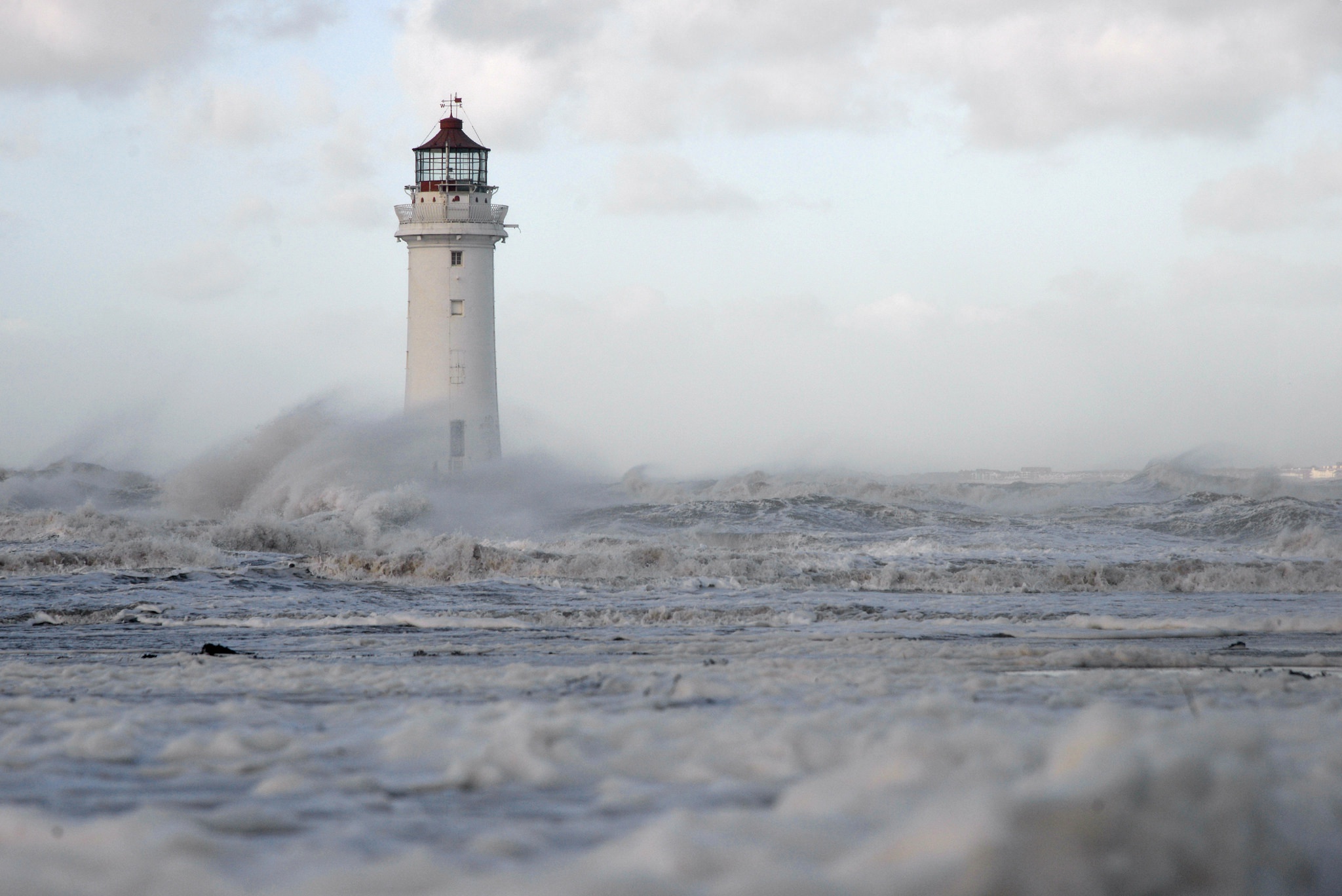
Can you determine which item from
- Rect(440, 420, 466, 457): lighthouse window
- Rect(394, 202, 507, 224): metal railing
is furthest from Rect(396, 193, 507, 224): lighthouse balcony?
Rect(440, 420, 466, 457): lighthouse window

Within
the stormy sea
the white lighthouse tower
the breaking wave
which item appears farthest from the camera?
the white lighthouse tower

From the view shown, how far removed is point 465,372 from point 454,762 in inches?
846

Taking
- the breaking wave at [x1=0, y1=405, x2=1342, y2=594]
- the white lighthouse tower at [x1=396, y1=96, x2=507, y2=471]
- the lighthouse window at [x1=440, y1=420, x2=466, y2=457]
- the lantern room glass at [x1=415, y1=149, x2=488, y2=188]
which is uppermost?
the lantern room glass at [x1=415, y1=149, x2=488, y2=188]

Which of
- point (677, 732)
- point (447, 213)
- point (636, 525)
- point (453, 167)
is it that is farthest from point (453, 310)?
point (677, 732)

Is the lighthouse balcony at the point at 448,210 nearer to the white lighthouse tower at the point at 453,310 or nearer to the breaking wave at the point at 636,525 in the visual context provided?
the white lighthouse tower at the point at 453,310

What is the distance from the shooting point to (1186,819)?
1.83 metres

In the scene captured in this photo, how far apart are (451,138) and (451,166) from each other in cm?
74

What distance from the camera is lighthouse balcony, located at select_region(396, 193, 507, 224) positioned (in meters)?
24.2

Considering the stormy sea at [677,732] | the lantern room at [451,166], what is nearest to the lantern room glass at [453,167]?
the lantern room at [451,166]

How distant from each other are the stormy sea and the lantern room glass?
1318cm

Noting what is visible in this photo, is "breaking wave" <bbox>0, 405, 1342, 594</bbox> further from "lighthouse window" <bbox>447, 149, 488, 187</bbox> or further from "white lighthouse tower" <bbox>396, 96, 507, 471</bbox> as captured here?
"lighthouse window" <bbox>447, 149, 488, 187</bbox>

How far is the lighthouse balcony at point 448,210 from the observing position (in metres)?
24.2

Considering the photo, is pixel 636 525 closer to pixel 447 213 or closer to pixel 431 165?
pixel 447 213

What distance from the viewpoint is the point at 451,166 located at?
24.6 metres
